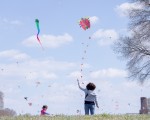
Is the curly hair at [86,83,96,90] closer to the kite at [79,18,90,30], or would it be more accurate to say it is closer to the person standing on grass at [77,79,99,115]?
the person standing on grass at [77,79,99,115]

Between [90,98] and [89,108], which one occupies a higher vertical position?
[90,98]

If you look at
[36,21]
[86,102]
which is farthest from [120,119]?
[36,21]

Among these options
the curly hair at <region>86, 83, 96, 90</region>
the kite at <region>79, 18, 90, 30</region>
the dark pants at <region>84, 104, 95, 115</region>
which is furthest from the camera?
the kite at <region>79, 18, 90, 30</region>

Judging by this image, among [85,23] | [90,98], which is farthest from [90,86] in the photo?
[85,23]

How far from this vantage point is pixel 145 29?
37.0 m

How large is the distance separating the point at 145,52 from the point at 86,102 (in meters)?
19.7

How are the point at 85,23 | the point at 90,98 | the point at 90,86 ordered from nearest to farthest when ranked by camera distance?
1. the point at 90,86
2. the point at 90,98
3. the point at 85,23

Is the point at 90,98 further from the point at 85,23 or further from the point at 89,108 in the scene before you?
the point at 85,23

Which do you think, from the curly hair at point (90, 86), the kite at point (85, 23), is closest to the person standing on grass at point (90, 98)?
the curly hair at point (90, 86)

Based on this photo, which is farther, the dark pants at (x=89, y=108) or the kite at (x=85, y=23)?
the kite at (x=85, y=23)

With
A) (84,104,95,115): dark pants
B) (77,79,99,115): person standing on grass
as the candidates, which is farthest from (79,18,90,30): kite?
(84,104,95,115): dark pants

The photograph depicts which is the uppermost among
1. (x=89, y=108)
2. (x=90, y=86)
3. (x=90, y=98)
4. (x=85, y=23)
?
(x=85, y=23)

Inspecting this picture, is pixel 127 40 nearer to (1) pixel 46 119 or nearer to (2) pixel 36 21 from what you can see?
(2) pixel 36 21

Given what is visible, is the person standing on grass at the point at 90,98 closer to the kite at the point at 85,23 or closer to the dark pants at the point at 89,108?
the dark pants at the point at 89,108
